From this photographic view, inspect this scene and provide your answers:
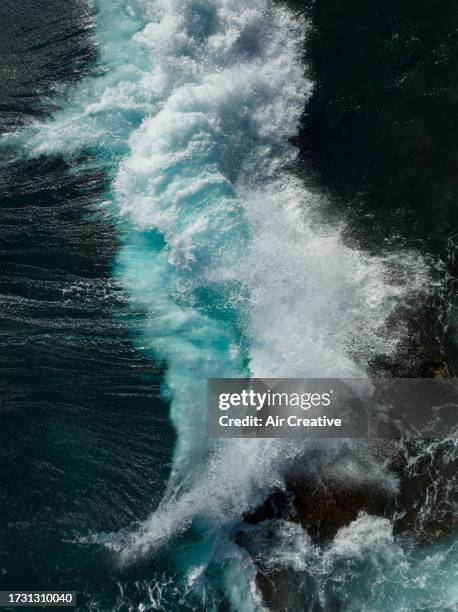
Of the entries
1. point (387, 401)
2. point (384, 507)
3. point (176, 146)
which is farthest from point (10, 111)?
point (384, 507)

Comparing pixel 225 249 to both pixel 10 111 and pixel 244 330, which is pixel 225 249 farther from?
pixel 10 111

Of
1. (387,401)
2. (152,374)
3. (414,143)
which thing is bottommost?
(387,401)

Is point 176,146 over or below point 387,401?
over

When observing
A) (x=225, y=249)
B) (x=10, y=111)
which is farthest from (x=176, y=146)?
(x=10, y=111)

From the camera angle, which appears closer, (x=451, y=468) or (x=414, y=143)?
(x=451, y=468)

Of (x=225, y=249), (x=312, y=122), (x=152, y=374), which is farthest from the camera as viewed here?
(x=312, y=122)

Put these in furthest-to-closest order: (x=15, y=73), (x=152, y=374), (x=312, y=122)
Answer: (x=15, y=73), (x=312, y=122), (x=152, y=374)
